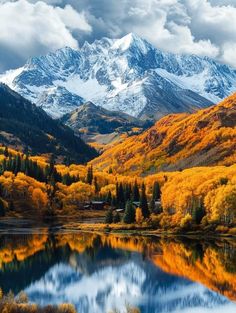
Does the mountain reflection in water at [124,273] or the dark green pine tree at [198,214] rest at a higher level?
the dark green pine tree at [198,214]

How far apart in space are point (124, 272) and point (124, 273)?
41.8 inches

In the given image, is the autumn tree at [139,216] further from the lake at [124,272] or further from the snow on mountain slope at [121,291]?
the snow on mountain slope at [121,291]

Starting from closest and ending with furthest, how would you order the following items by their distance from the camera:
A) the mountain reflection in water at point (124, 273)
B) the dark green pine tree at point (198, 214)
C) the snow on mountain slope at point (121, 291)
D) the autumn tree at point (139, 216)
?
→ the snow on mountain slope at point (121, 291) → the mountain reflection in water at point (124, 273) → the dark green pine tree at point (198, 214) → the autumn tree at point (139, 216)

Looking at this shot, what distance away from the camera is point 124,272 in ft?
363

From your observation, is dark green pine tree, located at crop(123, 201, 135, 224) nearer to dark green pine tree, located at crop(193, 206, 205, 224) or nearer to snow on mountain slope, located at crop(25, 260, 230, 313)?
dark green pine tree, located at crop(193, 206, 205, 224)

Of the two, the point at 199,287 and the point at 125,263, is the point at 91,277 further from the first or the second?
the point at 199,287

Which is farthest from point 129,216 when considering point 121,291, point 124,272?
point 121,291

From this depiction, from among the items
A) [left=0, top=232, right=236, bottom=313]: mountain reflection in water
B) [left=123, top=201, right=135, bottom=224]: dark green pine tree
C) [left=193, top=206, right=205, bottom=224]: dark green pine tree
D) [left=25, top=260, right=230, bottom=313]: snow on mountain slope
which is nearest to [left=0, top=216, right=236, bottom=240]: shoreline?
[left=123, top=201, right=135, bottom=224]: dark green pine tree

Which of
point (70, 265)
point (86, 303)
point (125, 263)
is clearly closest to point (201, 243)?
point (125, 263)

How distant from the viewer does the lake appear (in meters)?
85.2

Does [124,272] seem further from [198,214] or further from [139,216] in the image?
[139,216]

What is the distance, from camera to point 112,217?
194 m

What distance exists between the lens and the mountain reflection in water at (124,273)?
280ft

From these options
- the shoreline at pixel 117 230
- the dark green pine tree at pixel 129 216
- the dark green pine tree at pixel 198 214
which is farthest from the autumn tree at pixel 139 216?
the dark green pine tree at pixel 198 214
